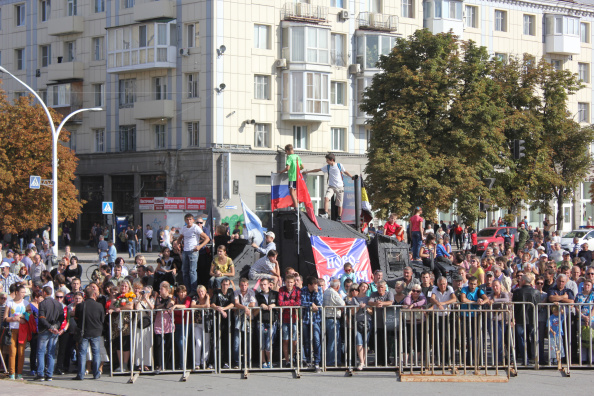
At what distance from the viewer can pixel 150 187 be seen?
46344mm

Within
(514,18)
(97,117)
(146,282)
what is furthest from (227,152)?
(146,282)

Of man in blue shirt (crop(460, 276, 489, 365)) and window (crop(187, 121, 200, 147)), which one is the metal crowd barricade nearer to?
man in blue shirt (crop(460, 276, 489, 365))

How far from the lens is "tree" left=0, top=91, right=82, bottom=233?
1507 inches

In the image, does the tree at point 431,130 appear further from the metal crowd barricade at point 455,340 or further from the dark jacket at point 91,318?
the dark jacket at point 91,318

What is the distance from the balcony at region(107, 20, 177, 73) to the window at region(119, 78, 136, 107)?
0.87 m

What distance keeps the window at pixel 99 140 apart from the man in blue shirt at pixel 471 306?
37409mm

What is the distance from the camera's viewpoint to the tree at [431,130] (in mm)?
37531

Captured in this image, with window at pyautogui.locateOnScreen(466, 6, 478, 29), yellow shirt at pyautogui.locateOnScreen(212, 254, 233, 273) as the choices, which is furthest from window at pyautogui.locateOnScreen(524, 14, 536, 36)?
yellow shirt at pyautogui.locateOnScreen(212, 254, 233, 273)

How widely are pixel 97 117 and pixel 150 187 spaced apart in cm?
577

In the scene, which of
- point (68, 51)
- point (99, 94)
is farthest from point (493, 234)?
point (68, 51)

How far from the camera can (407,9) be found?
168ft

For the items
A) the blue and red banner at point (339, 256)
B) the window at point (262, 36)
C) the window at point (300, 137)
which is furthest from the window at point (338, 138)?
the blue and red banner at point (339, 256)

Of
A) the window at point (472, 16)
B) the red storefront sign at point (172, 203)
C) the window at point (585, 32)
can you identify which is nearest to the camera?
the red storefront sign at point (172, 203)

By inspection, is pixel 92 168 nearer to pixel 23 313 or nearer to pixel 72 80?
pixel 72 80
